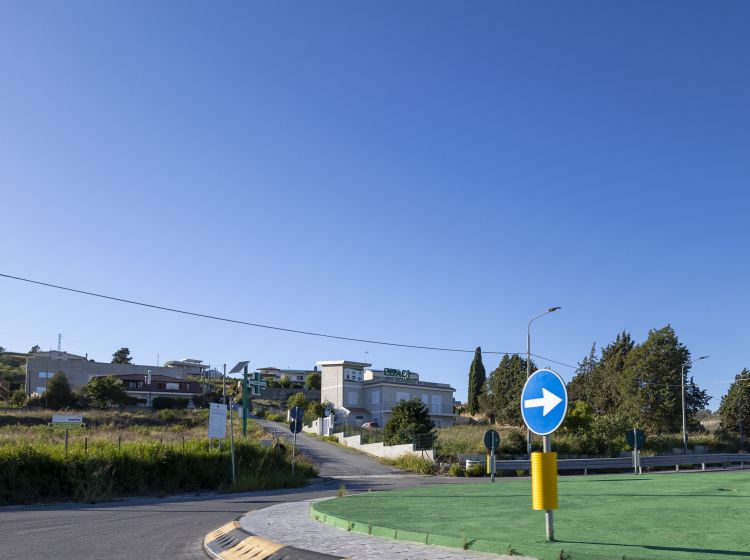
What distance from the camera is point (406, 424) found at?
4662cm

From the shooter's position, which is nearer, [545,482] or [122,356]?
[545,482]

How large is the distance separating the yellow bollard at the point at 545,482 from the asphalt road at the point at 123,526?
4.79 metres

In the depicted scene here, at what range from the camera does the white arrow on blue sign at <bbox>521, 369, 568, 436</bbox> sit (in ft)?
24.9

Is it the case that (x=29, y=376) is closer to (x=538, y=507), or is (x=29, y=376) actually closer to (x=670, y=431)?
(x=670, y=431)

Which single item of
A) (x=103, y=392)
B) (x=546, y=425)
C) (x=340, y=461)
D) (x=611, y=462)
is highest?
(x=546, y=425)

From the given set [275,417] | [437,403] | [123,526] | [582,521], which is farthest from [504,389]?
[582,521]

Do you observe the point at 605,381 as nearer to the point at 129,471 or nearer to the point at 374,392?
the point at 374,392

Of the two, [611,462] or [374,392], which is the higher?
[374,392]

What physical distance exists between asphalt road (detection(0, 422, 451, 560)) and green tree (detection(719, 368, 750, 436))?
54721mm

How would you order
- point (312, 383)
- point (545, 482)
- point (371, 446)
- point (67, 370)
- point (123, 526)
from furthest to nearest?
point (312, 383)
point (67, 370)
point (371, 446)
point (123, 526)
point (545, 482)

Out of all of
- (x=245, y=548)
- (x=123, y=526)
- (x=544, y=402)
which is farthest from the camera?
(x=123, y=526)

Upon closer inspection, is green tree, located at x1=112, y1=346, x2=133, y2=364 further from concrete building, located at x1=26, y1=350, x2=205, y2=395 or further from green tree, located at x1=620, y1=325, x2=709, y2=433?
green tree, located at x1=620, y1=325, x2=709, y2=433

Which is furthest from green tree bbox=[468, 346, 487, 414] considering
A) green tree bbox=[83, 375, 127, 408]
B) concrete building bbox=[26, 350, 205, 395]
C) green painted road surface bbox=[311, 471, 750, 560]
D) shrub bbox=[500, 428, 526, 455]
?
green painted road surface bbox=[311, 471, 750, 560]

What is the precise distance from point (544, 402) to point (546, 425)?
266 millimetres
